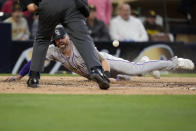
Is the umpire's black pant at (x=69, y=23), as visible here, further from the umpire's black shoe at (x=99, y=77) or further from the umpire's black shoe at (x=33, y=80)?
the umpire's black shoe at (x=33, y=80)

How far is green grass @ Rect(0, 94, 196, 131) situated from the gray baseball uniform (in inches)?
56.0

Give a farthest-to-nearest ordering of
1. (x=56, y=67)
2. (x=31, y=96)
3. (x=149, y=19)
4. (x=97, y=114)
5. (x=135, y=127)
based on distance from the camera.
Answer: (x=149, y=19)
(x=56, y=67)
(x=31, y=96)
(x=97, y=114)
(x=135, y=127)

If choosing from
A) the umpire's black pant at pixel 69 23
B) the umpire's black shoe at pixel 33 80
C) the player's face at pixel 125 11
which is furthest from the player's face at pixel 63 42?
the player's face at pixel 125 11

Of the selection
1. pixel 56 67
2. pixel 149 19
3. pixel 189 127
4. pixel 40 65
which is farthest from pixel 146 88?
pixel 149 19

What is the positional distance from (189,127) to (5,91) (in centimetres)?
346

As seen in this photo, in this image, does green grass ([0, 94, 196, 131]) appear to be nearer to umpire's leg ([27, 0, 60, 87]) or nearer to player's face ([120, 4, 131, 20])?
umpire's leg ([27, 0, 60, 87])

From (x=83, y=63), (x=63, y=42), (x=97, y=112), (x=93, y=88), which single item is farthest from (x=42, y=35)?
(x=97, y=112)

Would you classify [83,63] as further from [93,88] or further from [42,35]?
[42,35]

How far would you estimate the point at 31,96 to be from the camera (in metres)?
6.91

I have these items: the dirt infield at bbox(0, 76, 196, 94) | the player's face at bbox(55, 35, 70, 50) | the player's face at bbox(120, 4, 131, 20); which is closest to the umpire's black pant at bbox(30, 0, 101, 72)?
the player's face at bbox(55, 35, 70, 50)

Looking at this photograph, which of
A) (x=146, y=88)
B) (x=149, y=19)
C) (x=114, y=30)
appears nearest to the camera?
(x=146, y=88)

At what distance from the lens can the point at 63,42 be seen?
8.08 meters

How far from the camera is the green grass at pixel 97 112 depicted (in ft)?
15.9

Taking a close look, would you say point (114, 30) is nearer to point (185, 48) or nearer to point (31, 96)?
point (185, 48)
